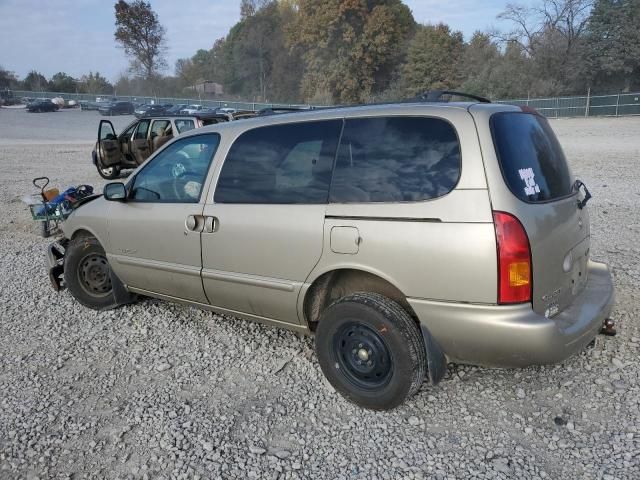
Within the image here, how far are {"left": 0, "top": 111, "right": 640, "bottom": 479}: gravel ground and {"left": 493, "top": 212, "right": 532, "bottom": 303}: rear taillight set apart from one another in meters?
0.88

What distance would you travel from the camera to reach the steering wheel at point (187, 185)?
390 centimetres

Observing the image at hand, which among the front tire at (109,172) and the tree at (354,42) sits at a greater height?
the tree at (354,42)

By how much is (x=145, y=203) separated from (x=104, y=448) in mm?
1964

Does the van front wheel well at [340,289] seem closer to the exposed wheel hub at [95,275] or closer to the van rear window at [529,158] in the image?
the van rear window at [529,158]

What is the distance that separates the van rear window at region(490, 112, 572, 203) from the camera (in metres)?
2.78

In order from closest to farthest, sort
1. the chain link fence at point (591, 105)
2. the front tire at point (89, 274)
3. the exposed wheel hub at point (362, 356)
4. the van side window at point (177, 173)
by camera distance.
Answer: the exposed wheel hub at point (362, 356) → the van side window at point (177, 173) → the front tire at point (89, 274) → the chain link fence at point (591, 105)

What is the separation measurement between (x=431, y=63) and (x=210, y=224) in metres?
51.6

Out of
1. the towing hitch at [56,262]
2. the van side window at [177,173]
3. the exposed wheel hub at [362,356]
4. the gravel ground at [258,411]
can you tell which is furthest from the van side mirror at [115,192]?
the exposed wheel hub at [362,356]

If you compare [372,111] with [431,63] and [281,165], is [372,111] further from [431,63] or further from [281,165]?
[431,63]

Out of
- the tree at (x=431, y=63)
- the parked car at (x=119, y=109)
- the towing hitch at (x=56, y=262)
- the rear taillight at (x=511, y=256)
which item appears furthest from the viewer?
the tree at (x=431, y=63)

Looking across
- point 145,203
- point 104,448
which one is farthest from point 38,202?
point 104,448

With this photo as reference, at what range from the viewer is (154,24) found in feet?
240

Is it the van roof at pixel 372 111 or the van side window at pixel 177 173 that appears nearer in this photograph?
the van roof at pixel 372 111

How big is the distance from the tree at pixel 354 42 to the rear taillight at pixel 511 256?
55192 mm
